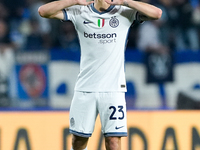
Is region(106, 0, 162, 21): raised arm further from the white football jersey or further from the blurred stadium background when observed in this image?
the blurred stadium background

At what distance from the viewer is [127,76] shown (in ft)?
27.8

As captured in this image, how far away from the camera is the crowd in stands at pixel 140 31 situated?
921cm

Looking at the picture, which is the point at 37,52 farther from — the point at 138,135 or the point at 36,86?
the point at 138,135

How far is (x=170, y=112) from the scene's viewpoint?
5594mm

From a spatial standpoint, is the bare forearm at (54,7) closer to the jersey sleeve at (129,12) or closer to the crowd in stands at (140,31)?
the jersey sleeve at (129,12)

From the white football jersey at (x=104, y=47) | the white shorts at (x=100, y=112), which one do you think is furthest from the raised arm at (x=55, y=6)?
the white shorts at (x=100, y=112)

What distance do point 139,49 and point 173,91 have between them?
1046 mm

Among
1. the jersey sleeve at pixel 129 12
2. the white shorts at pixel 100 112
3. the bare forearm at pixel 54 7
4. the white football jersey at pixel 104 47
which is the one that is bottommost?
the white shorts at pixel 100 112

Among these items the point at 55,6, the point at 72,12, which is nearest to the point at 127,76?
the point at 72,12

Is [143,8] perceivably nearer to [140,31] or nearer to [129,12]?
[129,12]

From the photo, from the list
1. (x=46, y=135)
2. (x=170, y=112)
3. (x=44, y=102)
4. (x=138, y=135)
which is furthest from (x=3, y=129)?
(x=44, y=102)

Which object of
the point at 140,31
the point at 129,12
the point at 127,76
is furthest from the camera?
the point at 140,31

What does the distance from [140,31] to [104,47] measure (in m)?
4.97

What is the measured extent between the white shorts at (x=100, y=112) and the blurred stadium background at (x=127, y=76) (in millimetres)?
1133
